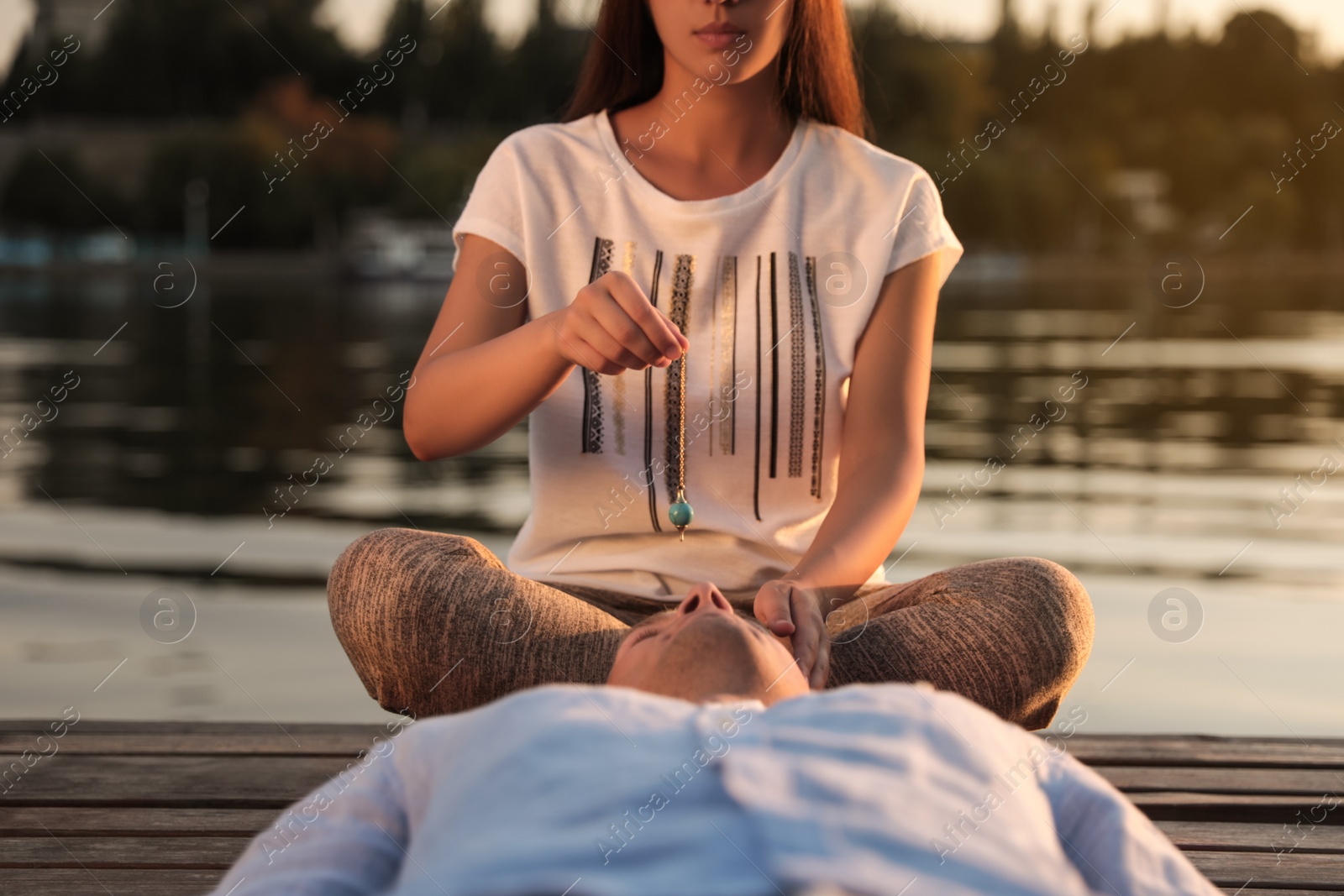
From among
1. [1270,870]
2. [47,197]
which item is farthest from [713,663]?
[47,197]

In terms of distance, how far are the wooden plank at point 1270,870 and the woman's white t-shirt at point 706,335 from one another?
0.71m

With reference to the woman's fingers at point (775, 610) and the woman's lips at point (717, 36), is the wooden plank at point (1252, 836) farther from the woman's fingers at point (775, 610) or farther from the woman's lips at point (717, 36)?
the woman's lips at point (717, 36)

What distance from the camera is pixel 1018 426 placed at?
472 inches

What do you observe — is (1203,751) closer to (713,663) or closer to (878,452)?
(878,452)

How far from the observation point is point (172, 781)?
2.82 m

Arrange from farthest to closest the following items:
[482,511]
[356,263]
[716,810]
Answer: [356,263] → [482,511] → [716,810]

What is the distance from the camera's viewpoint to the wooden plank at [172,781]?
2.71m

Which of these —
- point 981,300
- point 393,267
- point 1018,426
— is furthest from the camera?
point 393,267

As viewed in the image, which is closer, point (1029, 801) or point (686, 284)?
point (1029, 801)

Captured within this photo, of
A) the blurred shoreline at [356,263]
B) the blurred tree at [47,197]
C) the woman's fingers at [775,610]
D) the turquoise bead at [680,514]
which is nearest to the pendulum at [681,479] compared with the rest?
the turquoise bead at [680,514]

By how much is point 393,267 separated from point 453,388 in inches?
2050

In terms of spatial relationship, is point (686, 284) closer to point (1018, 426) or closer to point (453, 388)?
Result: point (453, 388)

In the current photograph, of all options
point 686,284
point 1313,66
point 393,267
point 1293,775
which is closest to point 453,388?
point 686,284

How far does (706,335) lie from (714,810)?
1458 millimetres
